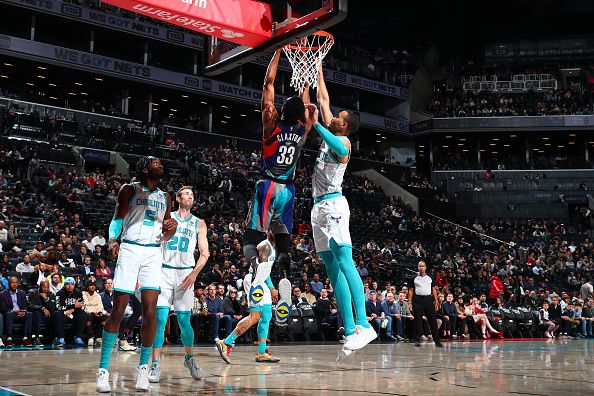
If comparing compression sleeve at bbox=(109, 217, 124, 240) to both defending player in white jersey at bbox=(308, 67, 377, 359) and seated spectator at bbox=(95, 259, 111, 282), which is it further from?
seated spectator at bbox=(95, 259, 111, 282)

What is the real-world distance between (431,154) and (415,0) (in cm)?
1162

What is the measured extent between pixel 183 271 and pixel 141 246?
134 centimetres

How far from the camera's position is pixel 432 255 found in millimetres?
29000

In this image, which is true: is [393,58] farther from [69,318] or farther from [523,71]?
[69,318]

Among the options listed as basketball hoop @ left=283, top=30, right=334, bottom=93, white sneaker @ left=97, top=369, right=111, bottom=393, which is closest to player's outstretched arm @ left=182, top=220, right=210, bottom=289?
white sneaker @ left=97, top=369, right=111, bottom=393

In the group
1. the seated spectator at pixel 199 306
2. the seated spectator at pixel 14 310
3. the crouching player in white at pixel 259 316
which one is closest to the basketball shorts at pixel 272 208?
the crouching player in white at pixel 259 316

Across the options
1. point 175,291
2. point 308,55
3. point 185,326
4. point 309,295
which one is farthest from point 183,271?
point 309,295

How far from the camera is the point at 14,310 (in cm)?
1220

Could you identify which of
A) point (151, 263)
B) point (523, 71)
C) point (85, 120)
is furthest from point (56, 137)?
point (523, 71)

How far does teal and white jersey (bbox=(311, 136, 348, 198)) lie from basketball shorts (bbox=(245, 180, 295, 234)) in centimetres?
75

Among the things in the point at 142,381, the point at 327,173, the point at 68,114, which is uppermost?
the point at 68,114

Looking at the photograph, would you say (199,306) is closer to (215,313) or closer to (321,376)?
(215,313)

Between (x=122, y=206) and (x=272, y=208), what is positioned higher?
(x=272, y=208)

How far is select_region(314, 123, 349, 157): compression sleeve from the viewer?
6348 millimetres
